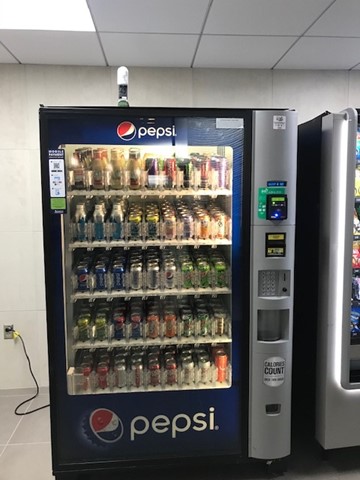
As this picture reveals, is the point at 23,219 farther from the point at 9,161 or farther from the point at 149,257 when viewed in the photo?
the point at 149,257

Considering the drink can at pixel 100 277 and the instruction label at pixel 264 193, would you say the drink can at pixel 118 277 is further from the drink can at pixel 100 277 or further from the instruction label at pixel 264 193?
the instruction label at pixel 264 193

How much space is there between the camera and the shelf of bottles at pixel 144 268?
2.08 m

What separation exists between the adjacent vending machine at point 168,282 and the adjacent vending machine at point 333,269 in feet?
0.82

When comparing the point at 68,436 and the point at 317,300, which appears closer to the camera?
the point at 68,436

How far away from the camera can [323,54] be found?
9.01 ft

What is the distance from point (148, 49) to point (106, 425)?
7.78 feet

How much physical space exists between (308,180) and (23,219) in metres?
2.12

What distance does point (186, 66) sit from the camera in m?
2.97

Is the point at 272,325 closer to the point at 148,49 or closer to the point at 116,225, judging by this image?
the point at 116,225

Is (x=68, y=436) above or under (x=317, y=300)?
under

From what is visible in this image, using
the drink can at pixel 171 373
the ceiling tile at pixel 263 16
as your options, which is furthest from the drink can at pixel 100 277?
the ceiling tile at pixel 263 16

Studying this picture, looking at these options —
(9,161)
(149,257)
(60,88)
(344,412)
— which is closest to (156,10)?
(60,88)

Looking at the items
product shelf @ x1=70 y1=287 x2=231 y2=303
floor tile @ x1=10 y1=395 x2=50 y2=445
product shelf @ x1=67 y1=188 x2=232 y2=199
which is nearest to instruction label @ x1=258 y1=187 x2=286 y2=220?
product shelf @ x1=67 y1=188 x2=232 y2=199

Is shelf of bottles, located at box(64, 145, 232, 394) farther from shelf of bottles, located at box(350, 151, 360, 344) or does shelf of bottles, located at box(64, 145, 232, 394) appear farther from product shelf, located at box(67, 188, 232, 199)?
shelf of bottles, located at box(350, 151, 360, 344)
